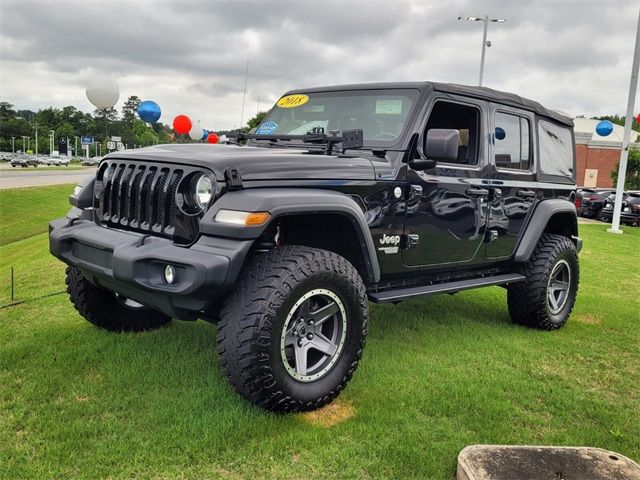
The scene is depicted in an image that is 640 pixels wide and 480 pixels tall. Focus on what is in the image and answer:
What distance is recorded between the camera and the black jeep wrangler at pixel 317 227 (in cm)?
291

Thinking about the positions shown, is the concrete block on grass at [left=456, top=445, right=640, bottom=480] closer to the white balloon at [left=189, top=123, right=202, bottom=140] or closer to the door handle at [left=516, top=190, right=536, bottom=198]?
the door handle at [left=516, top=190, right=536, bottom=198]

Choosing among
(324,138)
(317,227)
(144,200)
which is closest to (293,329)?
(317,227)

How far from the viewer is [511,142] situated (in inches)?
191

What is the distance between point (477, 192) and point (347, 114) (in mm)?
1178

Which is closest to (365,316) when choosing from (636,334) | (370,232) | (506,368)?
(370,232)

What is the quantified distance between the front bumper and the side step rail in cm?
123

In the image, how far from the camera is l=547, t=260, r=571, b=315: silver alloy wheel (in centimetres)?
530

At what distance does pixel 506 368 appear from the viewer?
4.11 m

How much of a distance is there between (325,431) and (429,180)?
1.88 m

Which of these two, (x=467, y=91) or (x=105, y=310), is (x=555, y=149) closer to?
(x=467, y=91)

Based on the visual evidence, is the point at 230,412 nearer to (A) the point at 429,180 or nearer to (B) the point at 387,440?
(B) the point at 387,440

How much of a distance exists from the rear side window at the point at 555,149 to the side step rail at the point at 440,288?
1155 millimetres

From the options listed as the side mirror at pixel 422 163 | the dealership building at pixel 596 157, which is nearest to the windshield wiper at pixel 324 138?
the side mirror at pixel 422 163

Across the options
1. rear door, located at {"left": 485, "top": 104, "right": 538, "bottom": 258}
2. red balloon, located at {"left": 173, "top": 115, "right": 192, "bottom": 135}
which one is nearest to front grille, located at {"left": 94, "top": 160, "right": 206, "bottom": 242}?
rear door, located at {"left": 485, "top": 104, "right": 538, "bottom": 258}
